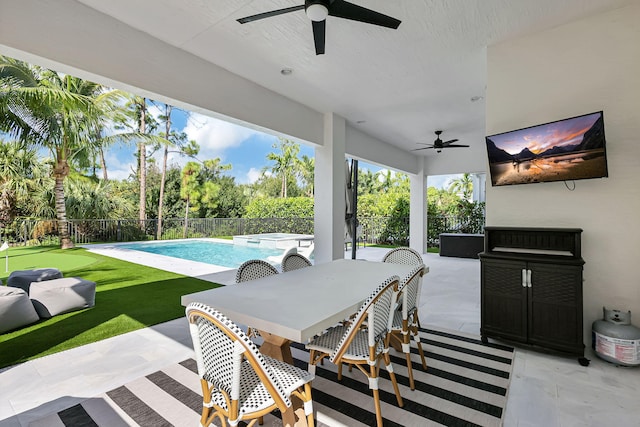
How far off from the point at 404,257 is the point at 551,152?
171 centimetres

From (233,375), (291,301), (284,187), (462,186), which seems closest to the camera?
(233,375)

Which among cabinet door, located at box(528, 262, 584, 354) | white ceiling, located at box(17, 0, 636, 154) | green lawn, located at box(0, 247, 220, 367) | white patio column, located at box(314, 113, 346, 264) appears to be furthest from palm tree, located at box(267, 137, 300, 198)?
cabinet door, located at box(528, 262, 584, 354)

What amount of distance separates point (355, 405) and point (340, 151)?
4.55 meters

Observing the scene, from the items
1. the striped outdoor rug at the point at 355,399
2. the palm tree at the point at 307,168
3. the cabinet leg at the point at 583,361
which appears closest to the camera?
the striped outdoor rug at the point at 355,399

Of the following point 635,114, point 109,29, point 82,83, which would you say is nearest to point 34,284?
point 109,29

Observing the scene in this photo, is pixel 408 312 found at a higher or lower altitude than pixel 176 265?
higher

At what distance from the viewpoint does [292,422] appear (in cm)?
142

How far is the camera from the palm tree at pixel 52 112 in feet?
17.0

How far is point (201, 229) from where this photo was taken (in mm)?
14633

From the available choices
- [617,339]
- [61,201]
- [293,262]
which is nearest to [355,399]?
[293,262]

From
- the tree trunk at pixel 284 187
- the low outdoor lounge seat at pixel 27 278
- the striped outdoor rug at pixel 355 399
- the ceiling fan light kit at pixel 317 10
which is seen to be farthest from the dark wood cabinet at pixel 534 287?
the tree trunk at pixel 284 187

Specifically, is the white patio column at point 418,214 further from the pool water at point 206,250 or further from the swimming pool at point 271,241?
the pool water at point 206,250

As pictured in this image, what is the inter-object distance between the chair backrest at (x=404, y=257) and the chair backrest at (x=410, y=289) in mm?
829

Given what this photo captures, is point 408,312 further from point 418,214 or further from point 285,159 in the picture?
point 285,159
